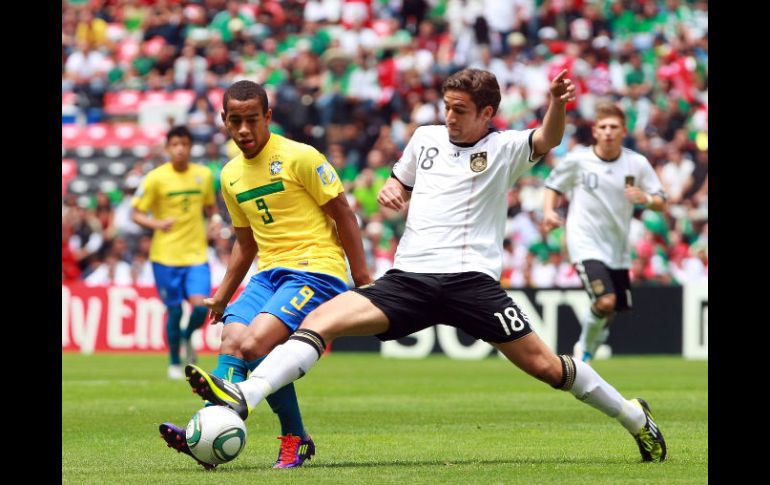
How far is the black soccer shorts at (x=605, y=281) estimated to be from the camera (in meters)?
13.9

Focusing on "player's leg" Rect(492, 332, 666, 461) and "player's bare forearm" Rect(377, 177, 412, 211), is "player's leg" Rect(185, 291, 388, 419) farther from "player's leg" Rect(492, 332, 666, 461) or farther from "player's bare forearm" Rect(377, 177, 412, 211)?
"player's leg" Rect(492, 332, 666, 461)

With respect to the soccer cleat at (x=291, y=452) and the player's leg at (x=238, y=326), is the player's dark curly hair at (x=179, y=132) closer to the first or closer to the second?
the player's leg at (x=238, y=326)

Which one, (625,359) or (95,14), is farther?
(95,14)

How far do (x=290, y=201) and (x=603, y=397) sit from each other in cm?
211

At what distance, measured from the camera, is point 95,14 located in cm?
3188

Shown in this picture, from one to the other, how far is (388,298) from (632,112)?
Answer: 19015 mm

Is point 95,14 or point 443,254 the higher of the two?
point 95,14

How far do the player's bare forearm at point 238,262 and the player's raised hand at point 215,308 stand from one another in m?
0.03

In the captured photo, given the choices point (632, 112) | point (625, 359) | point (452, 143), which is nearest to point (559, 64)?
point (632, 112)

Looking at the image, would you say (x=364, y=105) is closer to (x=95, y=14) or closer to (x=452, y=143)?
(x=95, y=14)

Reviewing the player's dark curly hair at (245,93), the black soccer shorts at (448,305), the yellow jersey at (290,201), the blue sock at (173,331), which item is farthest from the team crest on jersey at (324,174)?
the blue sock at (173,331)
